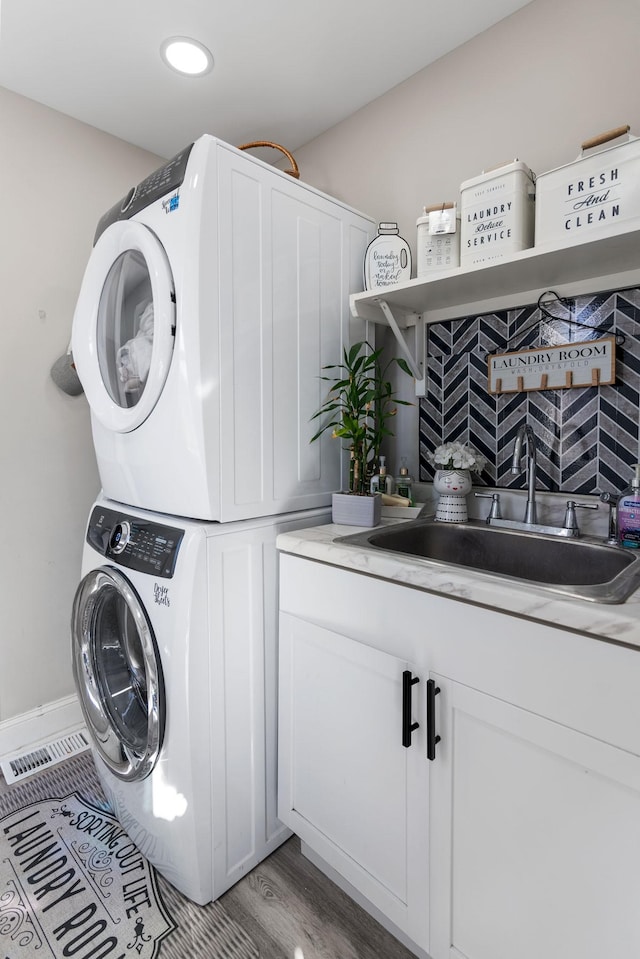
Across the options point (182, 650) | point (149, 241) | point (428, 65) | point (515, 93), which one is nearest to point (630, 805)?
point (182, 650)

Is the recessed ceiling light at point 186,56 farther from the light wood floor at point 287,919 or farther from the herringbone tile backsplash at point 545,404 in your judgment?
the light wood floor at point 287,919

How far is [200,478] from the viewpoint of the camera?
52.1 inches

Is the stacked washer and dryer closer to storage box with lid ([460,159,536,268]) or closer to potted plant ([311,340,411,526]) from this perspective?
potted plant ([311,340,411,526])

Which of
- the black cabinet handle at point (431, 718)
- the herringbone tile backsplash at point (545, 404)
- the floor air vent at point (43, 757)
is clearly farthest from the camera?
the floor air vent at point (43, 757)

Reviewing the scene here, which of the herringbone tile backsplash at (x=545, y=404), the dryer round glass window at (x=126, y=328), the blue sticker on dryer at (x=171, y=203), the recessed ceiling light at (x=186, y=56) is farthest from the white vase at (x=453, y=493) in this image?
the recessed ceiling light at (x=186, y=56)

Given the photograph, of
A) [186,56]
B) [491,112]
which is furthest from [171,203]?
[491,112]

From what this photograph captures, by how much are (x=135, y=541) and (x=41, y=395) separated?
1.01m

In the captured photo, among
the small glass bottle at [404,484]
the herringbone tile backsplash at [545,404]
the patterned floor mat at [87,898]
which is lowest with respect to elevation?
the patterned floor mat at [87,898]

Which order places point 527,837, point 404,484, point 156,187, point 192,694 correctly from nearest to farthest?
point 527,837 → point 192,694 → point 156,187 → point 404,484

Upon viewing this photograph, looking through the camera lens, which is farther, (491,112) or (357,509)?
(491,112)

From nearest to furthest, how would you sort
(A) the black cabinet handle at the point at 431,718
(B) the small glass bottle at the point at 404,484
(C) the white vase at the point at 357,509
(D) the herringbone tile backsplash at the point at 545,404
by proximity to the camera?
(A) the black cabinet handle at the point at 431,718, (D) the herringbone tile backsplash at the point at 545,404, (C) the white vase at the point at 357,509, (B) the small glass bottle at the point at 404,484

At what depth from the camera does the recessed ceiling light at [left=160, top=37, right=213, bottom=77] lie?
1.68m

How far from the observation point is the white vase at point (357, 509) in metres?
1.50

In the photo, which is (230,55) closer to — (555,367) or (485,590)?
(555,367)
